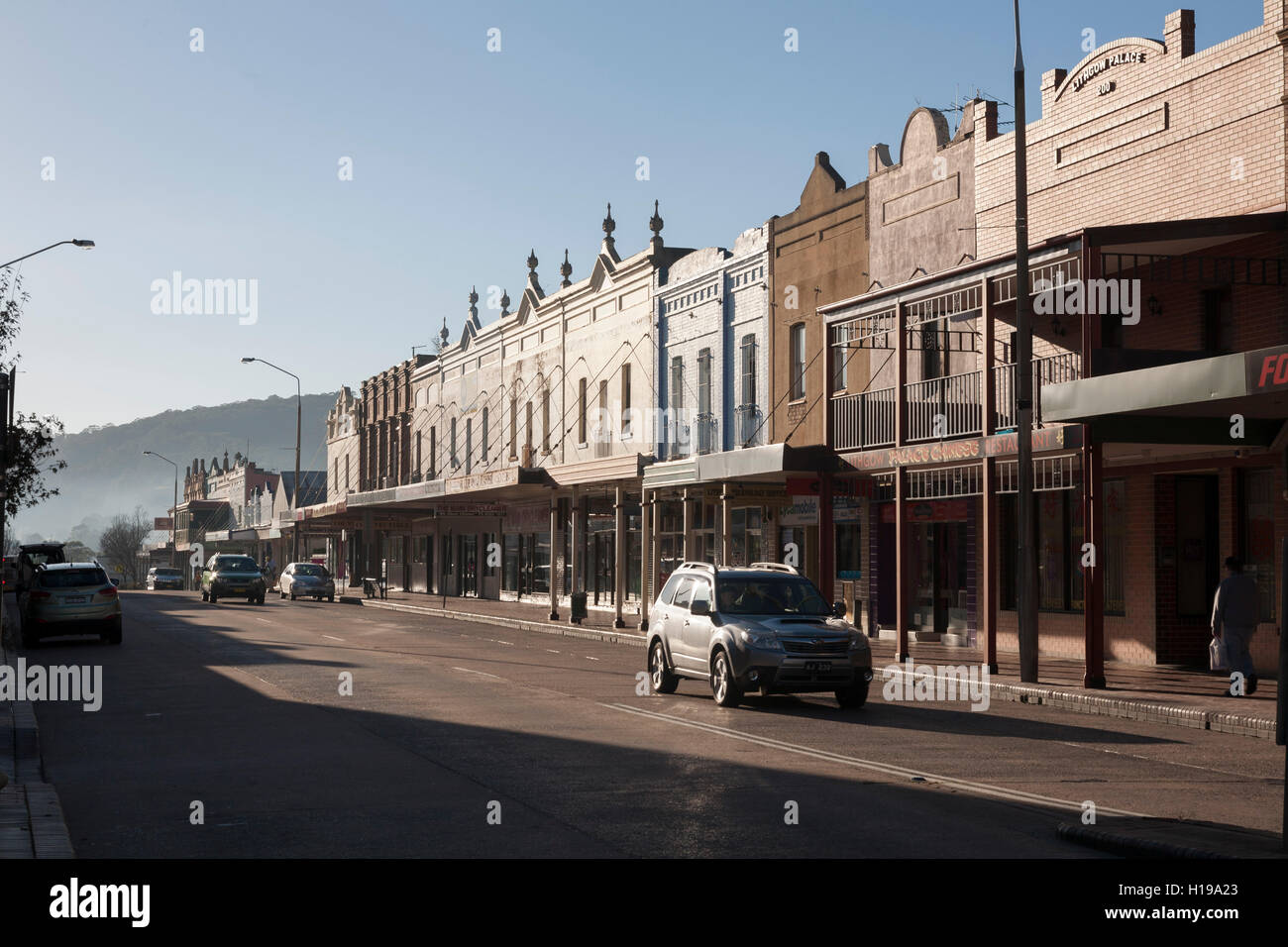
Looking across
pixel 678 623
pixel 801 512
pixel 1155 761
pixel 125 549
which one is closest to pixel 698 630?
pixel 678 623

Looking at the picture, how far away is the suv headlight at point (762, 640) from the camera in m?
16.5

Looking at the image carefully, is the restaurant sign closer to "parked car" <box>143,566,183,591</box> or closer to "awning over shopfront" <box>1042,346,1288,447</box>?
"awning over shopfront" <box>1042,346,1288,447</box>

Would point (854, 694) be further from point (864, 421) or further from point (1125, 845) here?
point (864, 421)

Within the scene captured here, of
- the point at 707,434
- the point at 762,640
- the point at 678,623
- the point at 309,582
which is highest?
the point at 707,434

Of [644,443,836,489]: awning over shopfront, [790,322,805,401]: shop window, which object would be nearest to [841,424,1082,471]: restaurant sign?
[644,443,836,489]: awning over shopfront

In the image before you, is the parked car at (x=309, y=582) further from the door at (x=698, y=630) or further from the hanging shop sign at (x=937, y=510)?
the door at (x=698, y=630)

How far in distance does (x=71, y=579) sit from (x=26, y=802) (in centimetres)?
1904

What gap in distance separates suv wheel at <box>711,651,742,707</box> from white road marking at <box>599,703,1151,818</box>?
128cm

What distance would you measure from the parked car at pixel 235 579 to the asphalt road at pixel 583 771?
28.9 meters

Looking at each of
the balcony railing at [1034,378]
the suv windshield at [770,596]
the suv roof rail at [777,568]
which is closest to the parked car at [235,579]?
the balcony railing at [1034,378]

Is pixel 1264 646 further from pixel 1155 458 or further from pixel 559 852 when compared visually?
pixel 559 852

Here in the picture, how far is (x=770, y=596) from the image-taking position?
17906 mm

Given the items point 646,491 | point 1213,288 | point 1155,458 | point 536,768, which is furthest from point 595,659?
point 536,768
